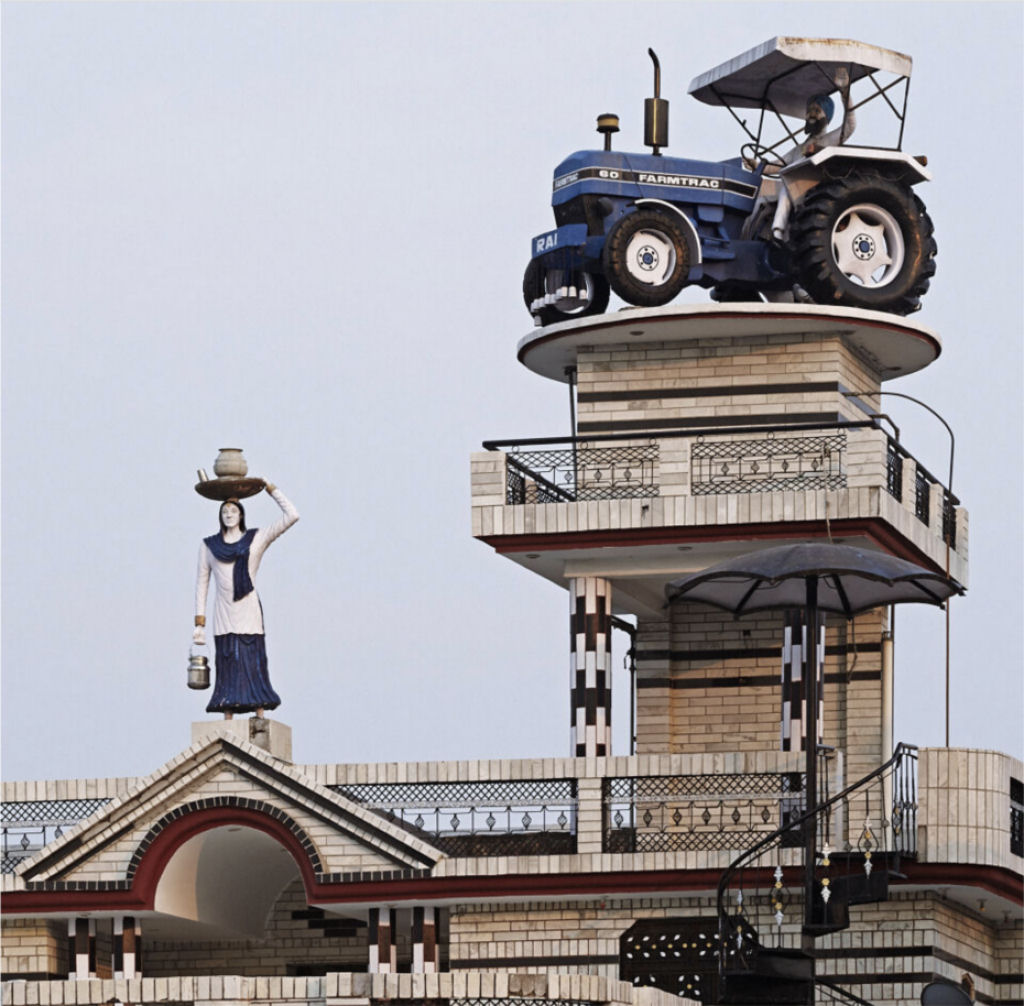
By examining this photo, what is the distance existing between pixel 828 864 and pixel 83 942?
37.6 feet

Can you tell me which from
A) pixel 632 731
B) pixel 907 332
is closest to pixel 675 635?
pixel 632 731

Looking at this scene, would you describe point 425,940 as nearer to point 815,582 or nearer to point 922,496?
point 815,582

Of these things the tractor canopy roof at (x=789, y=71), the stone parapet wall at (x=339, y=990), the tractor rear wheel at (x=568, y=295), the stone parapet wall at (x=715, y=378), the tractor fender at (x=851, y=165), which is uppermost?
the tractor canopy roof at (x=789, y=71)

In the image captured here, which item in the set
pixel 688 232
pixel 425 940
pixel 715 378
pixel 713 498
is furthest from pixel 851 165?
pixel 425 940

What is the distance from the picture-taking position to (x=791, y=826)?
48.5 meters

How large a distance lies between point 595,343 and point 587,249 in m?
1.53

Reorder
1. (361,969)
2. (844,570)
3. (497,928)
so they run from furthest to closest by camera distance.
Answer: (361,969) → (497,928) → (844,570)

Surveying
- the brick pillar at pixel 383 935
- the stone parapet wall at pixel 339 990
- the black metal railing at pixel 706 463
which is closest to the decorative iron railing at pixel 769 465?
the black metal railing at pixel 706 463

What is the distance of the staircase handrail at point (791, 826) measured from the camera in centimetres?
4847

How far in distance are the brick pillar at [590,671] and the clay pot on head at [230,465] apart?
5.55m

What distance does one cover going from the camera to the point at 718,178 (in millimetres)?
57250

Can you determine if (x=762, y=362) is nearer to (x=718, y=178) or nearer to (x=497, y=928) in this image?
(x=718, y=178)

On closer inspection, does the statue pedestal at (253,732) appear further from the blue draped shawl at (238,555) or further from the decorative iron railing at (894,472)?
the decorative iron railing at (894,472)

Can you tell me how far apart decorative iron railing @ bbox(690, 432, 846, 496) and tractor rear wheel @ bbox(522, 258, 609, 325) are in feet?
13.6
